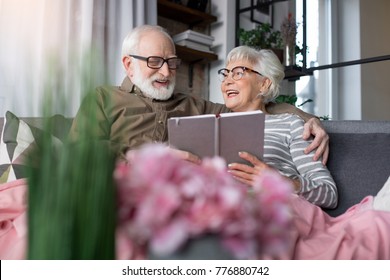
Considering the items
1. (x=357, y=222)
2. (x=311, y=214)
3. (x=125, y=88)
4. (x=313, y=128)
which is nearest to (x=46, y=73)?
(x=357, y=222)

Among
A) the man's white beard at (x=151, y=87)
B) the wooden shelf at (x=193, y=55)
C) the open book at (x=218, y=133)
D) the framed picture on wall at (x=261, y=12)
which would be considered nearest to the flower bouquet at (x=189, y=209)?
the open book at (x=218, y=133)

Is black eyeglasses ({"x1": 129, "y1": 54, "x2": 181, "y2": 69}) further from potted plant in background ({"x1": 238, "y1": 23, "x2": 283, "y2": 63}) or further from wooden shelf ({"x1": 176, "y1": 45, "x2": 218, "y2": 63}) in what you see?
potted plant in background ({"x1": 238, "y1": 23, "x2": 283, "y2": 63})

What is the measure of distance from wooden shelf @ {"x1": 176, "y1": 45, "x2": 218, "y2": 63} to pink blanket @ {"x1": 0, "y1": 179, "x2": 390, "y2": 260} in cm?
190

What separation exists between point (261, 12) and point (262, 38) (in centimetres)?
40

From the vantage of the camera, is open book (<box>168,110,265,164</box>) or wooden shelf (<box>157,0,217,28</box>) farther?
wooden shelf (<box>157,0,217,28</box>)

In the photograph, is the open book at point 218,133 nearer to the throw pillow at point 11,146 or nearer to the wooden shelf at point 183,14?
the throw pillow at point 11,146

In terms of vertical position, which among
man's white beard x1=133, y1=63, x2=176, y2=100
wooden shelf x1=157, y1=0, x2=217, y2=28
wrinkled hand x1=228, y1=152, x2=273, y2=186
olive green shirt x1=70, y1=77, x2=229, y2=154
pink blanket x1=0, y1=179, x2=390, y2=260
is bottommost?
pink blanket x1=0, y1=179, x2=390, y2=260

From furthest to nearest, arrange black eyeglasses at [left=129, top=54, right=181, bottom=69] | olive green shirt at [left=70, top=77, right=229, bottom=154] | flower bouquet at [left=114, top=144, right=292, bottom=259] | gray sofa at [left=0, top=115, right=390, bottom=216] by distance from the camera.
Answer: black eyeglasses at [left=129, top=54, right=181, bottom=69] < olive green shirt at [left=70, top=77, right=229, bottom=154] < gray sofa at [left=0, top=115, right=390, bottom=216] < flower bouquet at [left=114, top=144, right=292, bottom=259]

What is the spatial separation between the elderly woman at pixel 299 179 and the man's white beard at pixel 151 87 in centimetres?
25

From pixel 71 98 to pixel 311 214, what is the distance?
91 cm

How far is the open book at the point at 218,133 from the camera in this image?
122 cm

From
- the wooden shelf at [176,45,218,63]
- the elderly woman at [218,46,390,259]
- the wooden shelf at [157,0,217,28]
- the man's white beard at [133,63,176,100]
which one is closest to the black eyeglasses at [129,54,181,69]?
the man's white beard at [133,63,176,100]

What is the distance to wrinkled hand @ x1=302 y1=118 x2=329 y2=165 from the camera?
1.57 metres
